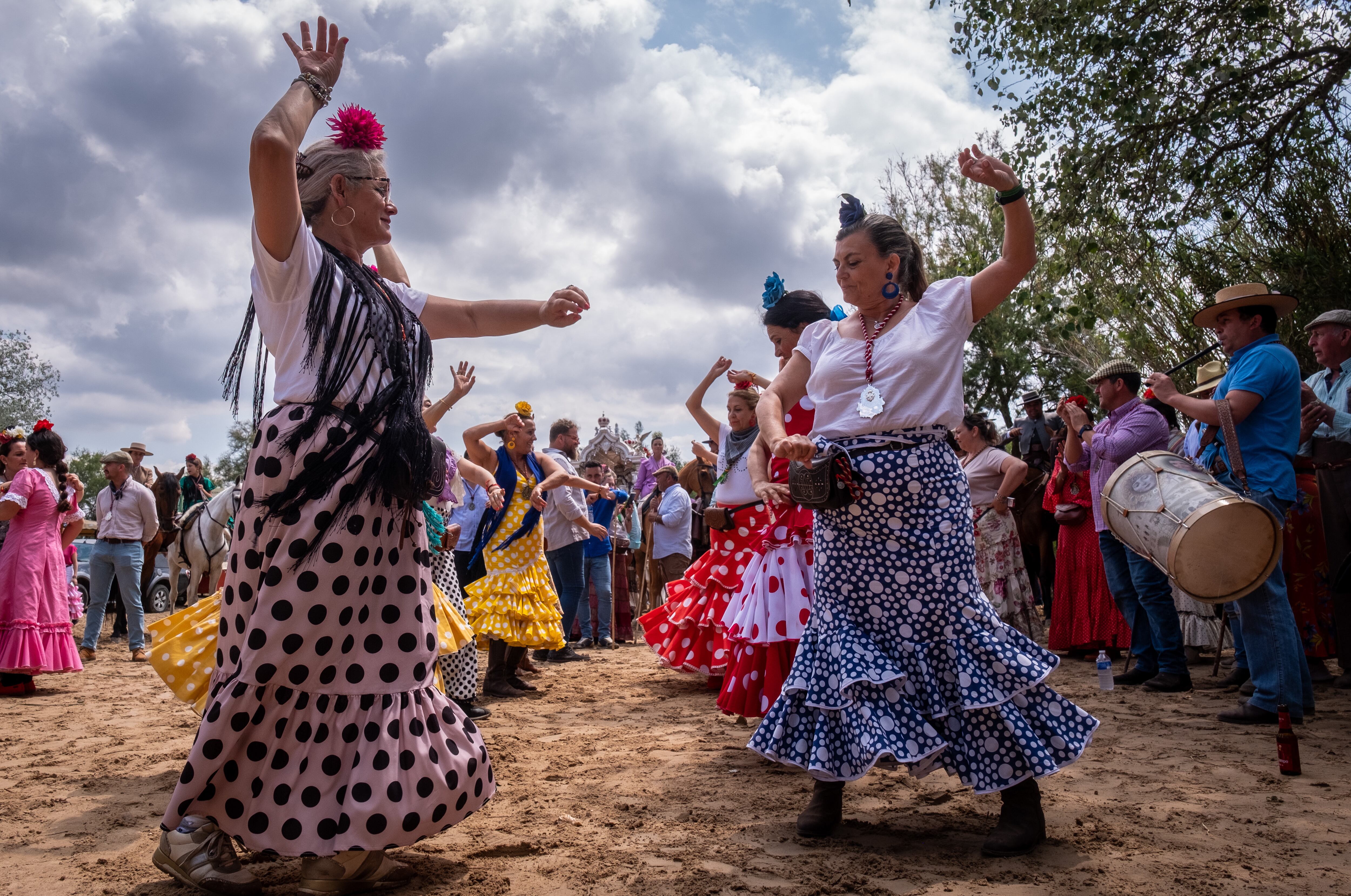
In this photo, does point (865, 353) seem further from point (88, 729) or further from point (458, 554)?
point (458, 554)

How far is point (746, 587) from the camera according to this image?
486 centimetres

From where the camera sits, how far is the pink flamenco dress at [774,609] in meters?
4.37

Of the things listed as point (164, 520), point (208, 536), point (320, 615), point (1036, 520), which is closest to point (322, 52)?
point (320, 615)

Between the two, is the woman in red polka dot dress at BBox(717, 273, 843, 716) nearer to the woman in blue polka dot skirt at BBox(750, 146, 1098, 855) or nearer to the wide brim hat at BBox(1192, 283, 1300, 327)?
the woman in blue polka dot skirt at BBox(750, 146, 1098, 855)

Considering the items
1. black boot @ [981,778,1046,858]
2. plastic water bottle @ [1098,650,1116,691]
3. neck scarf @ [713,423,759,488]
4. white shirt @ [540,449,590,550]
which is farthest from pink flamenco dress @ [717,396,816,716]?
white shirt @ [540,449,590,550]

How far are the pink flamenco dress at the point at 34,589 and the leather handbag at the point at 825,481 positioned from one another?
7117mm

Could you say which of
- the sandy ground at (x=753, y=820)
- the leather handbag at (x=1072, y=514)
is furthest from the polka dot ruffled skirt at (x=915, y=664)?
the leather handbag at (x=1072, y=514)

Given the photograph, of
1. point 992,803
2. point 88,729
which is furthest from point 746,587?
point 88,729

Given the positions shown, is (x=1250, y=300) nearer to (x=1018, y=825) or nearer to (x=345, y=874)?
(x=1018, y=825)

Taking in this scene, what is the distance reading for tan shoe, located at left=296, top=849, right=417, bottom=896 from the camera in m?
2.44

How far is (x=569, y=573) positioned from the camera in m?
9.26

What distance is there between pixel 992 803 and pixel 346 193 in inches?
122

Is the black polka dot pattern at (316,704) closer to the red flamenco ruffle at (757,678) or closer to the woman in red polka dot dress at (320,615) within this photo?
the woman in red polka dot dress at (320,615)

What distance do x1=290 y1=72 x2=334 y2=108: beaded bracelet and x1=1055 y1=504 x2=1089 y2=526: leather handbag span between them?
715cm
